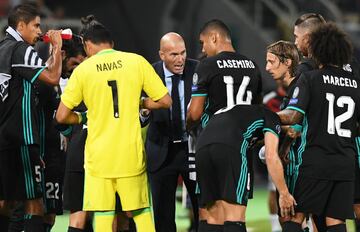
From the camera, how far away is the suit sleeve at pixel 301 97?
737 centimetres

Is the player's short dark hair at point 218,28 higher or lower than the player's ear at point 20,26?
lower

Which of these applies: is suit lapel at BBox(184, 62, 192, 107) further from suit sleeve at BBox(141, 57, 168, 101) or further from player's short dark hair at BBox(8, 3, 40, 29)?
player's short dark hair at BBox(8, 3, 40, 29)

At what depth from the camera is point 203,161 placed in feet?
24.5

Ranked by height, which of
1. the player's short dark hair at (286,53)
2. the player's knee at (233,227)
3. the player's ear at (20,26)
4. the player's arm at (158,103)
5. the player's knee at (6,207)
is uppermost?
the player's ear at (20,26)

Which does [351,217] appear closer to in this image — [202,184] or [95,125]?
[202,184]

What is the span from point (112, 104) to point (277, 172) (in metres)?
1.51

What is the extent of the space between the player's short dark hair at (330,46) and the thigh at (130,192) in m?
1.86

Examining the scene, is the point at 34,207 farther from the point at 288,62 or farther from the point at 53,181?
the point at 288,62

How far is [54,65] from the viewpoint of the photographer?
8312 mm

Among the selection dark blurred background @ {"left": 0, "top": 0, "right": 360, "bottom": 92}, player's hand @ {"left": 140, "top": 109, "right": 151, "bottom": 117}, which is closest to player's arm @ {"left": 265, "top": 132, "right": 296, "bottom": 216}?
player's hand @ {"left": 140, "top": 109, "right": 151, "bottom": 117}

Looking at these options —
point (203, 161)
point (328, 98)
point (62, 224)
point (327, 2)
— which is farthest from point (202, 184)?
point (327, 2)

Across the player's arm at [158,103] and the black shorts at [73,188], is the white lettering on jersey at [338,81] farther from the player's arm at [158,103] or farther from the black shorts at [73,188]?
the black shorts at [73,188]

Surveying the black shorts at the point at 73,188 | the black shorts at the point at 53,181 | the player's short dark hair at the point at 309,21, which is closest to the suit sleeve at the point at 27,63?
the black shorts at the point at 73,188

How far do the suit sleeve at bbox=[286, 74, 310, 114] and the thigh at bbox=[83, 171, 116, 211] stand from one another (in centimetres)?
166
